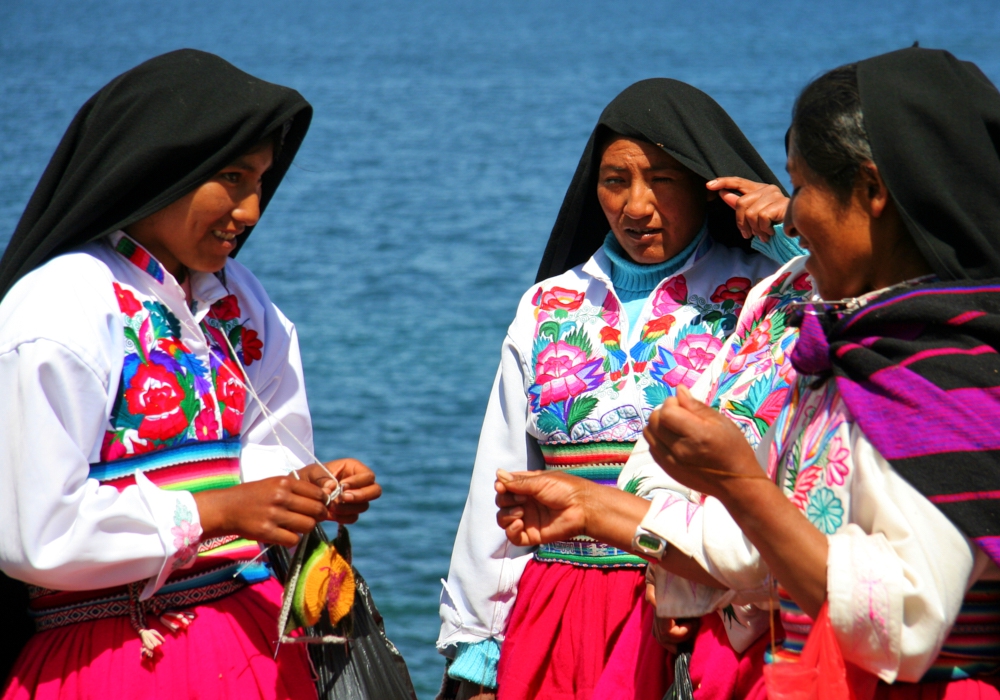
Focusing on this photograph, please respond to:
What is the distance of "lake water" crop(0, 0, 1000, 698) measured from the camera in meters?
12.1

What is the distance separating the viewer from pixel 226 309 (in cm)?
309

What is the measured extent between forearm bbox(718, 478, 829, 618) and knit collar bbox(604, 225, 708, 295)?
142 cm

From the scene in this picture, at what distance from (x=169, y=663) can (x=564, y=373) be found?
4.21 ft

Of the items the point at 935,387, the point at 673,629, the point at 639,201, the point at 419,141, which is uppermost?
the point at 639,201

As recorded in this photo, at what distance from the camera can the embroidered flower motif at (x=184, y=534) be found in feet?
8.45

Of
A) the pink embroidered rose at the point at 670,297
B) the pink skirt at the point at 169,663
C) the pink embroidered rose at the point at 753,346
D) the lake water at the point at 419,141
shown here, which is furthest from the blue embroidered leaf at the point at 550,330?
the pink skirt at the point at 169,663

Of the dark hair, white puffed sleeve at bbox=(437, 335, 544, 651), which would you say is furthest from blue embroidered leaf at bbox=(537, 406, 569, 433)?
the dark hair

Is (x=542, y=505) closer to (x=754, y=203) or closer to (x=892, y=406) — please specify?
(x=892, y=406)

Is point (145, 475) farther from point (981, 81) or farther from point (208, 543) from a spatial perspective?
point (981, 81)

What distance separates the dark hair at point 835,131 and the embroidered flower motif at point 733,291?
116cm

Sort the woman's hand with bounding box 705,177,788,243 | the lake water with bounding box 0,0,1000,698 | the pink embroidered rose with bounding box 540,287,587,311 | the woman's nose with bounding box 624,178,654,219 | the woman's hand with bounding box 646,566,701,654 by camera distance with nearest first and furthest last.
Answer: the woman's hand with bounding box 646,566,701,654, the woman's hand with bounding box 705,177,788,243, the woman's nose with bounding box 624,178,654,219, the pink embroidered rose with bounding box 540,287,587,311, the lake water with bounding box 0,0,1000,698

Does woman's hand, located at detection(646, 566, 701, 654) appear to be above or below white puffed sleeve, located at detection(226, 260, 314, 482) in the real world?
below

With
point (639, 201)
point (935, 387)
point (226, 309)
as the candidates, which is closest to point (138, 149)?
point (226, 309)

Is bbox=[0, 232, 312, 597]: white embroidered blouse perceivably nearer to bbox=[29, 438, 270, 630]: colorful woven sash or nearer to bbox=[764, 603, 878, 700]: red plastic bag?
bbox=[29, 438, 270, 630]: colorful woven sash
